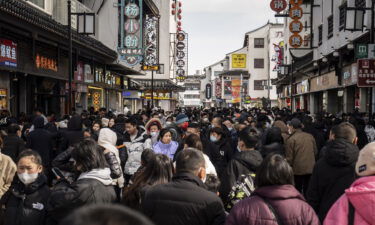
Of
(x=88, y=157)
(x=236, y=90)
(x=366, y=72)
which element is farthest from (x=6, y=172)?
(x=236, y=90)

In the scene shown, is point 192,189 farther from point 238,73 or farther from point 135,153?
point 238,73

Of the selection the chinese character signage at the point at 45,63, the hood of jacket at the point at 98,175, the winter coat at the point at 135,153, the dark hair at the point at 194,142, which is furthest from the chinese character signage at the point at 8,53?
the hood of jacket at the point at 98,175

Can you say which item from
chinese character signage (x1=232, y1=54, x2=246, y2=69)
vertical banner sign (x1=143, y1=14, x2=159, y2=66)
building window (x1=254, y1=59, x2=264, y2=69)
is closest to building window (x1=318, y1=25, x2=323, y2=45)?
vertical banner sign (x1=143, y1=14, x2=159, y2=66)

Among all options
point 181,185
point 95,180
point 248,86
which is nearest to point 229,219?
point 181,185

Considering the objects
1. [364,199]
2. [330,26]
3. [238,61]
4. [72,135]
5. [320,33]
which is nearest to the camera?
[364,199]

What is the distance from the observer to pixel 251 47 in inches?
3423

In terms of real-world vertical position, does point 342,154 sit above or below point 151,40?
below

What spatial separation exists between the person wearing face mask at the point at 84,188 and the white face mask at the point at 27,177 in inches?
15.4

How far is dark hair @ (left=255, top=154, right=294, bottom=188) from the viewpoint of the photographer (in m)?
3.48

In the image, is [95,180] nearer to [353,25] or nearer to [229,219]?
[229,219]

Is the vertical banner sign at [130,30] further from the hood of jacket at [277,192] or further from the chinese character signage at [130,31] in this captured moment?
the hood of jacket at [277,192]

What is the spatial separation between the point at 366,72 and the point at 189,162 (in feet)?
37.7

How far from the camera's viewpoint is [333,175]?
489 centimetres

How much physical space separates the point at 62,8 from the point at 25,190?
1991cm
